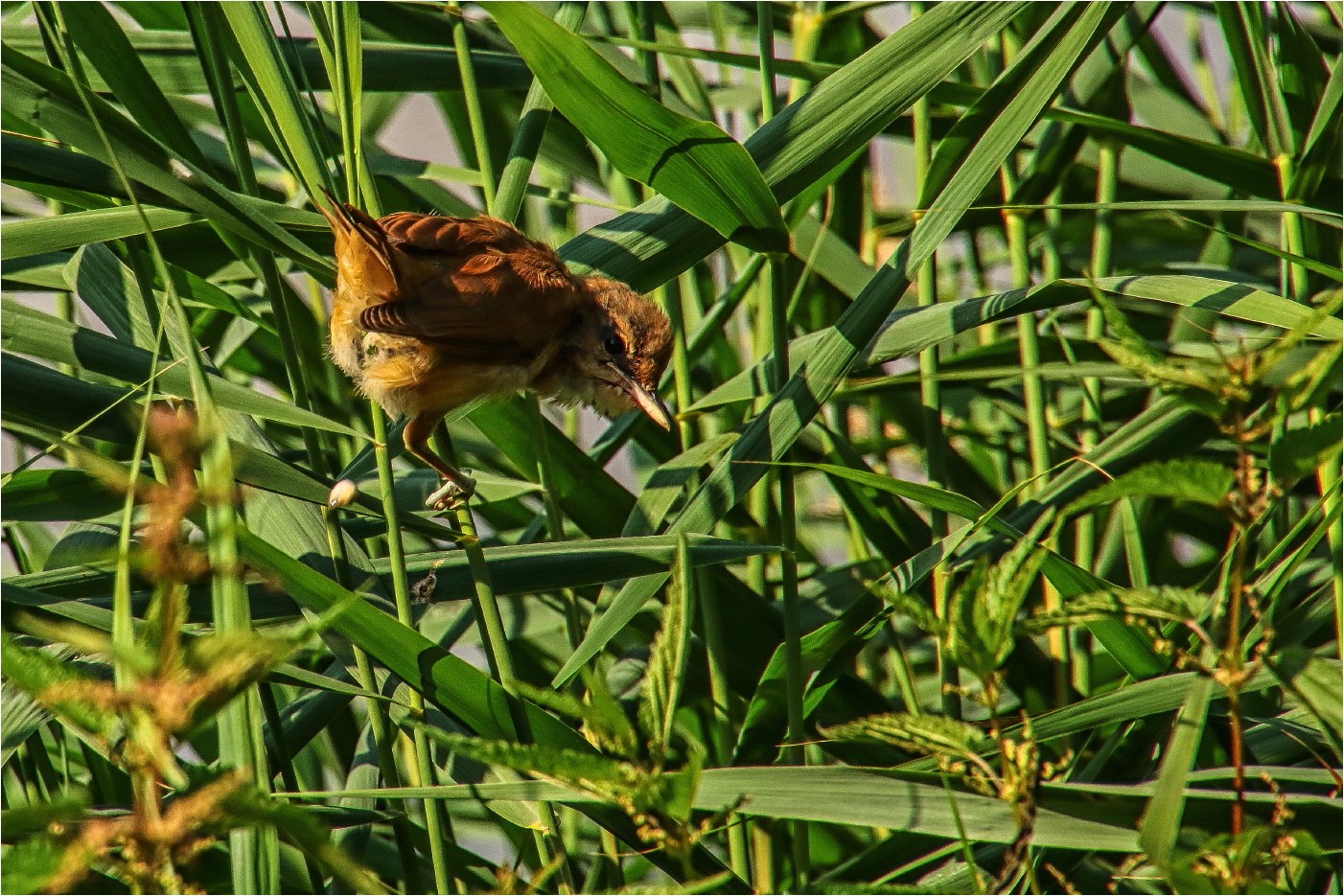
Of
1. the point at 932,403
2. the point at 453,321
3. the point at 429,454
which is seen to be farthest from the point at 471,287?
the point at 932,403

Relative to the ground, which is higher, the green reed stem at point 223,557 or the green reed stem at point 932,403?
the green reed stem at point 932,403

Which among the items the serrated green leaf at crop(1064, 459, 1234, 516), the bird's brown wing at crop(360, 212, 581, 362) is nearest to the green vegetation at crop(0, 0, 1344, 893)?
the serrated green leaf at crop(1064, 459, 1234, 516)

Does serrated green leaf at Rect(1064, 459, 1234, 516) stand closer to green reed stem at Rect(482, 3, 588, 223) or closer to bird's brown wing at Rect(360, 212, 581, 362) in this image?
green reed stem at Rect(482, 3, 588, 223)

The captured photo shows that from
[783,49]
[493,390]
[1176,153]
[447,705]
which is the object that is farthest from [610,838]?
[783,49]

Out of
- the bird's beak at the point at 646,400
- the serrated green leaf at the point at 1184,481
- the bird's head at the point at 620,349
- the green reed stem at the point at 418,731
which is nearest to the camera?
the serrated green leaf at the point at 1184,481

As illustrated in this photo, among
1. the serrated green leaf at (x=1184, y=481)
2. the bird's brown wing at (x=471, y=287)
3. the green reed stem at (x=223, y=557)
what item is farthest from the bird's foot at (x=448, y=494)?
the serrated green leaf at (x=1184, y=481)

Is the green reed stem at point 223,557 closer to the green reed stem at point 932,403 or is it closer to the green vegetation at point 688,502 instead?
the green vegetation at point 688,502

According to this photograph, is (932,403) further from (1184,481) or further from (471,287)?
(1184,481)
